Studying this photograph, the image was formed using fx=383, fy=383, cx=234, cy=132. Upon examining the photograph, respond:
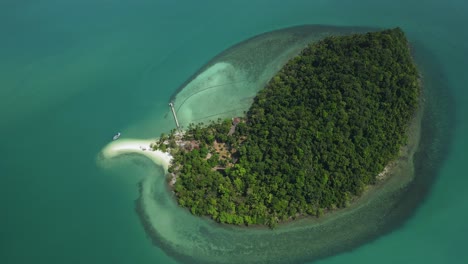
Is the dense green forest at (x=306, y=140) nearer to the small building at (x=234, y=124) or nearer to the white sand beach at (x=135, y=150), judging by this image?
the small building at (x=234, y=124)

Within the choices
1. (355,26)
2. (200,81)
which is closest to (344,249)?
(200,81)

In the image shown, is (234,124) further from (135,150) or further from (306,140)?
(135,150)

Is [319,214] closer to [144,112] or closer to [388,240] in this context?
[388,240]

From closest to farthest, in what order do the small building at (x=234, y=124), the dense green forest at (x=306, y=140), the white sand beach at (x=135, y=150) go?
the dense green forest at (x=306, y=140)
the white sand beach at (x=135, y=150)
the small building at (x=234, y=124)

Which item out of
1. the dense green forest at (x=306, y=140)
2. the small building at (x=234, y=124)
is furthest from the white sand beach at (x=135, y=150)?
the small building at (x=234, y=124)

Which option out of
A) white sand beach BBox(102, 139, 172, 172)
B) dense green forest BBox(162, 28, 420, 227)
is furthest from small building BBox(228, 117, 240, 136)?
white sand beach BBox(102, 139, 172, 172)

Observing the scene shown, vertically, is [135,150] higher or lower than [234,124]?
lower

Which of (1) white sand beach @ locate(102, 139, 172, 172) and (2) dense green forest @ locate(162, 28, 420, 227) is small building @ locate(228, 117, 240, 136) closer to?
(2) dense green forest @ locate(162, 28, 420, 227)

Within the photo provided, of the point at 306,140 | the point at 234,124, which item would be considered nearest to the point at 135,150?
the point at 234,124
